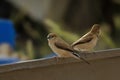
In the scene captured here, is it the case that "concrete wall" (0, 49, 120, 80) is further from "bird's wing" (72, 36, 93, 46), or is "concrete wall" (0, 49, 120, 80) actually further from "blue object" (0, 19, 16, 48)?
"blue object" (0, 19, 16, 48)

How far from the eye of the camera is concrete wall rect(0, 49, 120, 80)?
457 cm

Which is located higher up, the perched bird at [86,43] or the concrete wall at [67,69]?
the perched bird at [86,43]

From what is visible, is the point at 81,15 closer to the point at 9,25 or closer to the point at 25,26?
the point at 25,26

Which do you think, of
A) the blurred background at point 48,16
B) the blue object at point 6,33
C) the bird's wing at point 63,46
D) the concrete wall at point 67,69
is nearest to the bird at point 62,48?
the bird's wing at point 63,46

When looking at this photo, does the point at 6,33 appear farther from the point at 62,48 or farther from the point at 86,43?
the point at 62,48

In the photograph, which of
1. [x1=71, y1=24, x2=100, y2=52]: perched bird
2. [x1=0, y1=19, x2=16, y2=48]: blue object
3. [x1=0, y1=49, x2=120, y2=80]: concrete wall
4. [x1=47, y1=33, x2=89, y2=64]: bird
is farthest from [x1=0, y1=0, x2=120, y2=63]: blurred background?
[x1=0, y1=49, x2=120, y2=80]: concrete wall

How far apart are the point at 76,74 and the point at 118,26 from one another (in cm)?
677

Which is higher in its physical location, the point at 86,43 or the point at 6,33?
the point at 6,33

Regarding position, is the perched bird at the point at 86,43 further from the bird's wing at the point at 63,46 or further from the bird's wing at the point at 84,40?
the bird's wing at the point at 63,46

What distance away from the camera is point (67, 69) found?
4.64m

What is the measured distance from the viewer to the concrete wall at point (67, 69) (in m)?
4.57

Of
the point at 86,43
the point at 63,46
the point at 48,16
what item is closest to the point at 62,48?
the point at 63,46

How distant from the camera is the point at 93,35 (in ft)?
21.1

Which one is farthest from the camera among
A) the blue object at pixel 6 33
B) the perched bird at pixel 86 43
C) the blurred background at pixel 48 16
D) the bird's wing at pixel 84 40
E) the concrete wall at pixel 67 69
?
the blurred background at pixel 48 16
